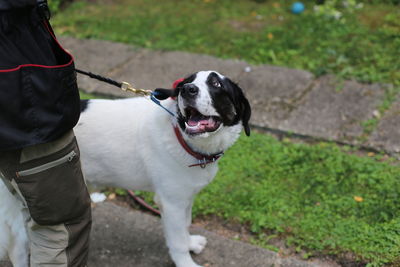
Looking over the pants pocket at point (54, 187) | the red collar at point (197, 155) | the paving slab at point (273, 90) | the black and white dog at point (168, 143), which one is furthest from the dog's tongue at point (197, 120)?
the paving slab at point (273, 90)

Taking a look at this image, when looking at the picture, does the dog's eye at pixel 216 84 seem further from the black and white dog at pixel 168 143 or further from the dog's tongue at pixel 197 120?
the dog's tongue at pixel 197 120

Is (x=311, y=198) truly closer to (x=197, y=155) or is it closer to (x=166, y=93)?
(x=197, y=155)

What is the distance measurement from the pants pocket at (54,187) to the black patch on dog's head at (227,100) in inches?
30.9

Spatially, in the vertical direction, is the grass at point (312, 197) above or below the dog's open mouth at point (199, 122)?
below

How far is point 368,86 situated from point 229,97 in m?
→ 2.74

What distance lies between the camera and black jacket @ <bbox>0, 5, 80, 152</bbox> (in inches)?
73.7

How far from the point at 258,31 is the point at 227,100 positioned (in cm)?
389

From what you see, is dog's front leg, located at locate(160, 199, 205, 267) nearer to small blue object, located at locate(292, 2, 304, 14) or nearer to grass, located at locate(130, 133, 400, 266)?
grass, located at locate(130, 133, 400, 266)

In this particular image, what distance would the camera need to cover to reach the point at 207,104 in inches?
95.8

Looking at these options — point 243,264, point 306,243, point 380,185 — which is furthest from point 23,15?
point 380,185

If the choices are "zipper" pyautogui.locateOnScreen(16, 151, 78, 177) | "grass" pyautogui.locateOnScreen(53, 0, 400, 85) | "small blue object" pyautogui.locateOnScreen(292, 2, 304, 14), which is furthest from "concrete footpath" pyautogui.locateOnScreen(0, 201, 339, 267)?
"small blue object" pyautogui.locateOnScreen(292, 2, 304, 14)

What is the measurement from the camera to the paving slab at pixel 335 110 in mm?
4223

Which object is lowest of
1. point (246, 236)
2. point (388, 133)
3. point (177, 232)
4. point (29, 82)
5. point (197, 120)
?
point (246, 236)

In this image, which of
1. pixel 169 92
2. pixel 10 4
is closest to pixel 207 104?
pixel 169 92
